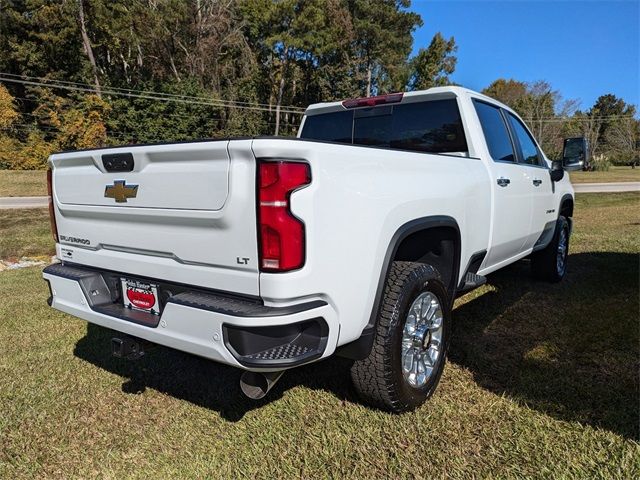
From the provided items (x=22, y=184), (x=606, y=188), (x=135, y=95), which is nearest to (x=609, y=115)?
(x=606, y=188)

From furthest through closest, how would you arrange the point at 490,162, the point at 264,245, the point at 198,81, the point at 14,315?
the point at 198,81 → the point at 14,315 → the point at 490,162 → the point at 264,245

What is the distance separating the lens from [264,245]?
199cm

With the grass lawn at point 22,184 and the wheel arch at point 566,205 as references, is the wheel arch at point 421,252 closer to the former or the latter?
the wheel arch at point 566,205

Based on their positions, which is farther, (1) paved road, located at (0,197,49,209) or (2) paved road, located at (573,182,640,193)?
(2) paved road, located at (573,182,640,193)

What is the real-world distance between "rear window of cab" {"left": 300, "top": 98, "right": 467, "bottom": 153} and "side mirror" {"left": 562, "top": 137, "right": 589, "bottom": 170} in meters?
1.97

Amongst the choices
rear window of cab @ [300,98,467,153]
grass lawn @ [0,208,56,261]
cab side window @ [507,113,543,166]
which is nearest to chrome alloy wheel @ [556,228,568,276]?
cab side window @ [507,113,543,166]

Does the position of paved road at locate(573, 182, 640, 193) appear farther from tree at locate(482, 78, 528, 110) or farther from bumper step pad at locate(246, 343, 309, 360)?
tree at locate(482, 78, 528, 110)

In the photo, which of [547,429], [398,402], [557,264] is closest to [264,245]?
[398,402]

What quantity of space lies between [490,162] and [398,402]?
2.01 m

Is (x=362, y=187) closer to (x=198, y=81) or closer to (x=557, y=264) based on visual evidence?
(x=557, y=264)

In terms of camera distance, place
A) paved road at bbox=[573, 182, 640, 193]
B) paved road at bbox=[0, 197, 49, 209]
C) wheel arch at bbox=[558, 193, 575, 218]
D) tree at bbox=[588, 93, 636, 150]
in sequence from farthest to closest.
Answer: tree at bbox=[588, 93, 636, 150] → paved road at bbox=[573, 182, 640, 193] → paved road at bbox=[0, 197, 49, 209] → wheel arch at bbox=[558, 193, 575, 218]

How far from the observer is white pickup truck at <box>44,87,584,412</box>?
200 centimetres

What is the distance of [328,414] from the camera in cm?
279

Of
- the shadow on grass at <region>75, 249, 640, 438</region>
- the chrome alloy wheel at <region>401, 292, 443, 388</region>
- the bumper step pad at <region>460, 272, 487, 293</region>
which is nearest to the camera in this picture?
the chrome alloy wheel at <region>401, 292, 443, 388</region>
